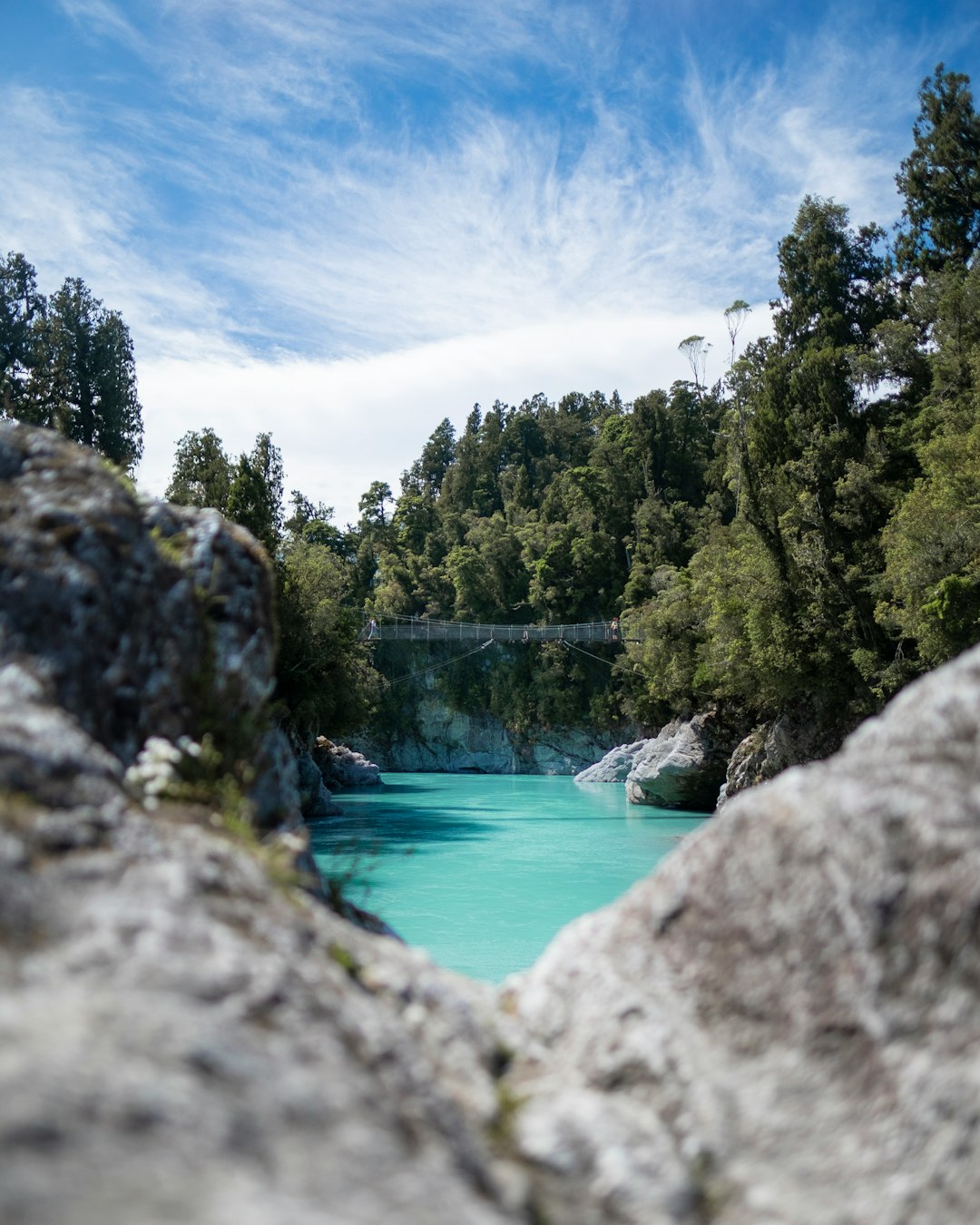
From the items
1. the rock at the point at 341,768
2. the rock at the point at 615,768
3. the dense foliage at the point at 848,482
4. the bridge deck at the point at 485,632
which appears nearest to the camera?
the dense foliage at the point at 848,482

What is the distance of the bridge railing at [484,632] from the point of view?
4375 cm

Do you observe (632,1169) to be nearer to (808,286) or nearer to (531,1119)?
(531,1119)

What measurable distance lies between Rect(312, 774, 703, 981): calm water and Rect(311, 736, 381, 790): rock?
1.47 metres

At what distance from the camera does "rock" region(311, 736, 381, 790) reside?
31.2 metres

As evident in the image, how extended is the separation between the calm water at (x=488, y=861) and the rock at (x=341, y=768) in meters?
1.47

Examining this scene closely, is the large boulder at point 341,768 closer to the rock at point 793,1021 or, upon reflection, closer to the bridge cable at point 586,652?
the bridge cable at point 586,652

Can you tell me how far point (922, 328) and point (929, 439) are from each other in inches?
159

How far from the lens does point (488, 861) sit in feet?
54.0

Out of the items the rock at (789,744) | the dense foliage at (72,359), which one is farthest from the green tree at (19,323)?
the rock at (789,744)

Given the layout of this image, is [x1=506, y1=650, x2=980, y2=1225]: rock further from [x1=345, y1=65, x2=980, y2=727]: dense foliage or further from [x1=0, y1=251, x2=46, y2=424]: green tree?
[x1=0, y1=251, x2=46, y2=424]: green tree

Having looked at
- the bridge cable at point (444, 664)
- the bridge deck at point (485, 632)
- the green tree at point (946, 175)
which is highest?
the green tree at point (946, 175)

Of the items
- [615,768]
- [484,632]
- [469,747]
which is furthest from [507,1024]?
[469,747]

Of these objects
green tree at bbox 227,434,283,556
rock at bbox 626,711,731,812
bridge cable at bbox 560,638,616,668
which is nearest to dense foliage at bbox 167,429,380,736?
green tree at bbox 227,434,283,556

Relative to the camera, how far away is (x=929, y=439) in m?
20.7
